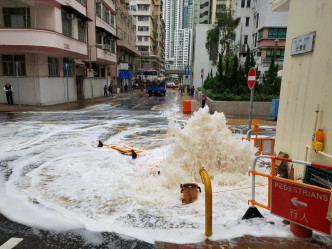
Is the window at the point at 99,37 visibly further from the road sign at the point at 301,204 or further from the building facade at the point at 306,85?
the road sign at the point at 301,204

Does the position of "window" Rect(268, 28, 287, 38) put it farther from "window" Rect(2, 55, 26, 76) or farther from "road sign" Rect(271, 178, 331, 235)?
"road sign" Rect(271, 178, 331, 235)

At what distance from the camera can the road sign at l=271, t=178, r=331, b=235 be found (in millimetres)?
3143

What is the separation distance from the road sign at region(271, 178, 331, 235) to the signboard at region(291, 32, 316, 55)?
3089 millimetres

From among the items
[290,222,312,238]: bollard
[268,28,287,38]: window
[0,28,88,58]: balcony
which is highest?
[268,28,287,38]: window

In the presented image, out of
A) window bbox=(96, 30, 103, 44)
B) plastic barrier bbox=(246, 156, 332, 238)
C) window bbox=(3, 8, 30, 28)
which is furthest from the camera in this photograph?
window bbox=(96, 30, 103, 44)

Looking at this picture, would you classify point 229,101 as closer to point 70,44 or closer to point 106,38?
point 70,44

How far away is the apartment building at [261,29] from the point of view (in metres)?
36.2

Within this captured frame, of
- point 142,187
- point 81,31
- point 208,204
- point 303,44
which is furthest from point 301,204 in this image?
point 81,31

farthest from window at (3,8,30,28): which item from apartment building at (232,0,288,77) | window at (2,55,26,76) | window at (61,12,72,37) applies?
apartment building at (232,0,288,77)

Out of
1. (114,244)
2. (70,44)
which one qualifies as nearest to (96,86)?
(70,44)

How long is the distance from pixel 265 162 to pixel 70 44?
67.5 ft

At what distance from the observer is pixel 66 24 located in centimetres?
2253

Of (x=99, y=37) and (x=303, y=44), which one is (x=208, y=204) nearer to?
(x=303, y=44)

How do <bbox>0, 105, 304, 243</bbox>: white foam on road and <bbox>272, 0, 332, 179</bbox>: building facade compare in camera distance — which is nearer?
<bbox>0, 105, 304, 243</bbox>: white foam on road
